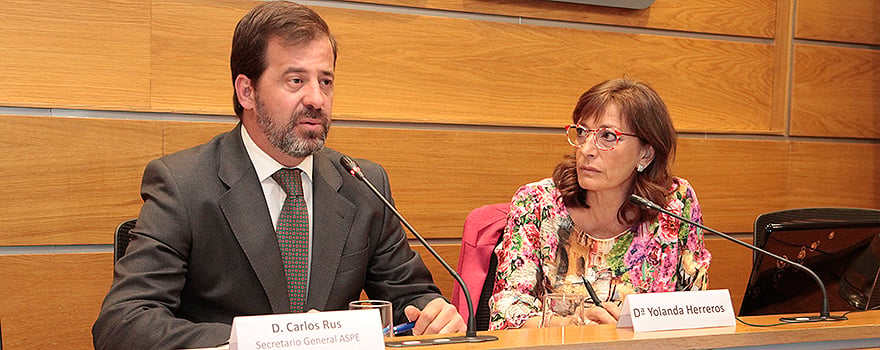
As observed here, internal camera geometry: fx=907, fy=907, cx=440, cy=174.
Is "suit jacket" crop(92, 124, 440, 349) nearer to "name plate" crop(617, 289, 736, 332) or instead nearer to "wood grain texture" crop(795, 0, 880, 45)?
"name plate" crop(617, 289, 736, 332)

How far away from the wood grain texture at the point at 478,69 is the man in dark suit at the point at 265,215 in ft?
2.42

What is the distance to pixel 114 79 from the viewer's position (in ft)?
9.07

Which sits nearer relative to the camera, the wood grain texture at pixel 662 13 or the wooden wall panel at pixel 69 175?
the wooden wall panel at pixel 69 175

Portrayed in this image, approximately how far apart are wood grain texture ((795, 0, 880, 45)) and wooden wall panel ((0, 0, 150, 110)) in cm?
259

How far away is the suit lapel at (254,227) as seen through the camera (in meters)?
2.00

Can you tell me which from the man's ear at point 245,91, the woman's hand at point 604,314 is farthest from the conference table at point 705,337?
the man's ear at point 245,91

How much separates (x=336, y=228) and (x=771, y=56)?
91.8 inches

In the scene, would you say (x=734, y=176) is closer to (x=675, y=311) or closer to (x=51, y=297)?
(x=675, y=311)

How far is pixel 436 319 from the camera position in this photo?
1.84 metres

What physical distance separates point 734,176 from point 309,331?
2.68 meters

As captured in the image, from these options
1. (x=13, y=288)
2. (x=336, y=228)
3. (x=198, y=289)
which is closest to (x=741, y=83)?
(x=336, y=228)

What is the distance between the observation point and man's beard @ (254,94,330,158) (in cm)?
207

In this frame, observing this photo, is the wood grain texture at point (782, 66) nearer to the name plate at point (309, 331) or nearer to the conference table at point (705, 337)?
the conference table at point (705, 337)

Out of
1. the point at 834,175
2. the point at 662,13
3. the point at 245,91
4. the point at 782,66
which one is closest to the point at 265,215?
the point at 245,91
